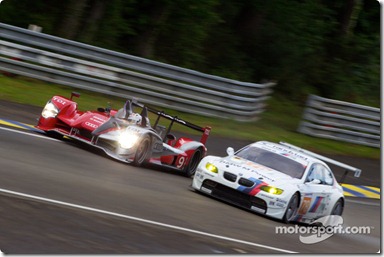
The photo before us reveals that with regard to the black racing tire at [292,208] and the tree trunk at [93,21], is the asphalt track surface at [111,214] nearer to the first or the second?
the black racing tire at [292,208]

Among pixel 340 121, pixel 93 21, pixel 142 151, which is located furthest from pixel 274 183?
pixel 93 21

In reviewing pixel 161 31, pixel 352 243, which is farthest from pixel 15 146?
pixel 161 31

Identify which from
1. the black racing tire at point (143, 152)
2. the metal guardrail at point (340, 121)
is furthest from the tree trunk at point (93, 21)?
the black racing tire at point (143, 152)

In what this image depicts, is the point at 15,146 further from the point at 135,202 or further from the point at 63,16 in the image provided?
the point at 63,16

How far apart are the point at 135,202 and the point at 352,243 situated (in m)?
3.52

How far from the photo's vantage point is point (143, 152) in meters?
14.2

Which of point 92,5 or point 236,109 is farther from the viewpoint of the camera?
point 92,5

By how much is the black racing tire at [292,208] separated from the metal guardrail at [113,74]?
7.98 meters

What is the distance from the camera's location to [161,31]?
25.3m

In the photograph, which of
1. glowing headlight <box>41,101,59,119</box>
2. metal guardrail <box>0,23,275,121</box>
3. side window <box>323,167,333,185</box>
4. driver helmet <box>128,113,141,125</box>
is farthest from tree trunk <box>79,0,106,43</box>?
side window <box>323,167,333,185</box>

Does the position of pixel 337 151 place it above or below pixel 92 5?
below

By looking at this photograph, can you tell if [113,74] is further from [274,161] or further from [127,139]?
[274,161]

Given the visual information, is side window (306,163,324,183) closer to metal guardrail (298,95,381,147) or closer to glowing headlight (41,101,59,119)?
glowing headlight (41,101,59,119)

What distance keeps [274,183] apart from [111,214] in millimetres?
3594
